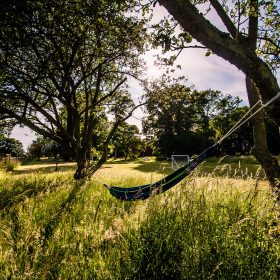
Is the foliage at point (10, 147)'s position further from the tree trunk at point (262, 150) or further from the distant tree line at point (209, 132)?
the tree trunk at point (262, 150)

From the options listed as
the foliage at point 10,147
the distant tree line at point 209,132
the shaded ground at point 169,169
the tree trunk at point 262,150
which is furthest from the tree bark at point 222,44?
the foliage at point 10,147

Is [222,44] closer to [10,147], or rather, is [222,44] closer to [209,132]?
[209,132]

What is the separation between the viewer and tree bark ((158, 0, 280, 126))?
316 cm

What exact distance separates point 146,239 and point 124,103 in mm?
10905

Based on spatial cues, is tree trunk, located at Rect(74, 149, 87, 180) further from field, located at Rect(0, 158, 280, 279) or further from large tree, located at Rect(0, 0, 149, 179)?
field, located at Rect(0, 158, 280, 279)

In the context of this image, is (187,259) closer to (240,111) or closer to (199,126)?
(240,111)

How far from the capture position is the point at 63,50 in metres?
11.1

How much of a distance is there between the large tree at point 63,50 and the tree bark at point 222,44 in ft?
8.46

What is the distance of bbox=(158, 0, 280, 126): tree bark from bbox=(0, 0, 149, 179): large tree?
2.58 metres

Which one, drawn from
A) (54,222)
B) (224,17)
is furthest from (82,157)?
(224,17)

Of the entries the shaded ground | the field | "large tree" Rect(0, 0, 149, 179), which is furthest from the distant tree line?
the field

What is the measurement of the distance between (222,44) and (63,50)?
925cm

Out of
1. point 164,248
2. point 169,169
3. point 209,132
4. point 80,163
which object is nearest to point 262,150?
point 164,248

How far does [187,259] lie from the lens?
8.48 ft
